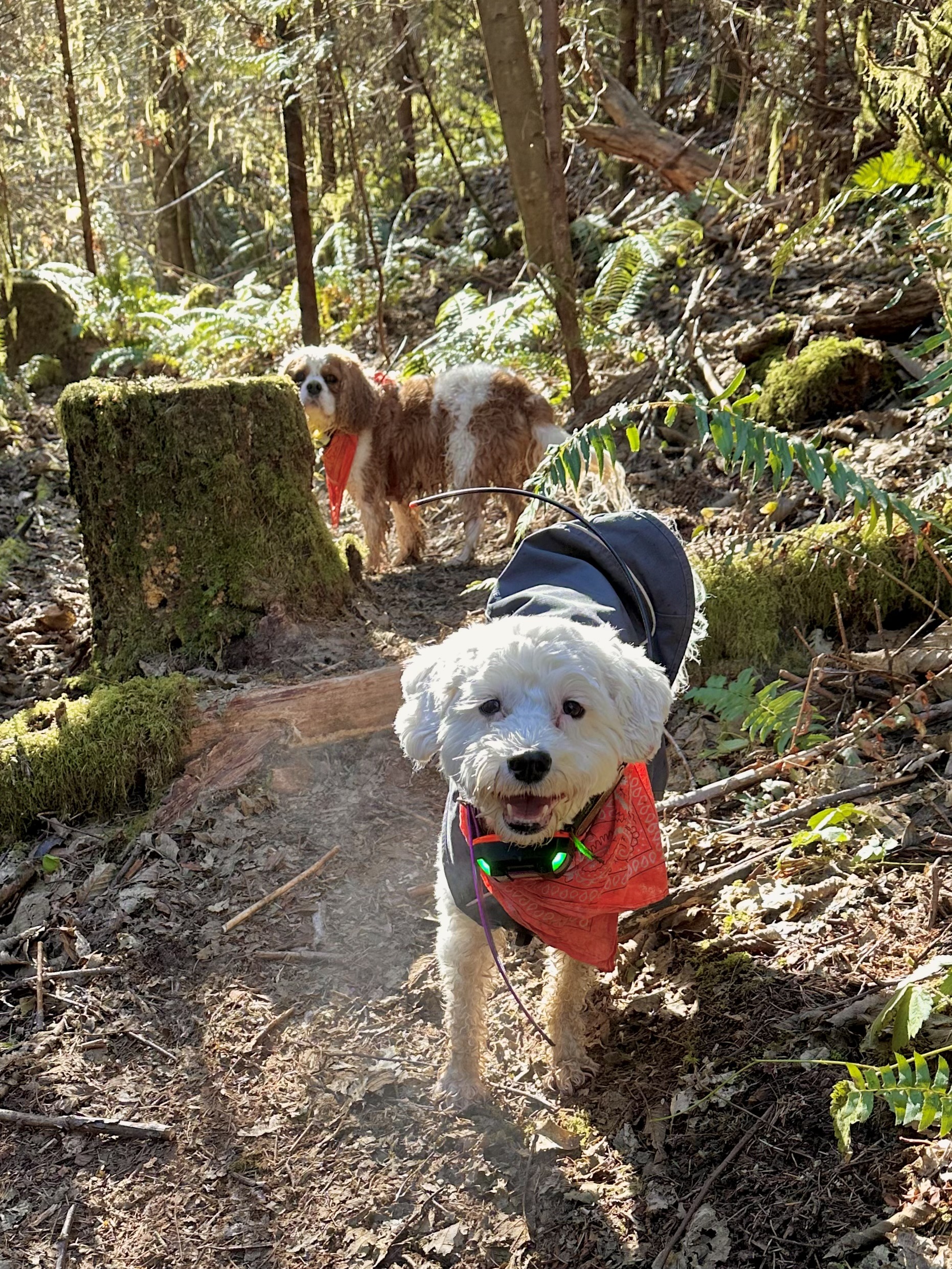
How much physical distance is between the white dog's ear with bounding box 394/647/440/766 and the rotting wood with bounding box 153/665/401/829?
1.76 meters

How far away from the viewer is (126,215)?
1731 centimetres

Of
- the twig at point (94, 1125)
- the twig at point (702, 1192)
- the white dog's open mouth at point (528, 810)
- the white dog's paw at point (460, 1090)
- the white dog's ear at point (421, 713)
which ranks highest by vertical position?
the white dog's ear at point (421, 713)

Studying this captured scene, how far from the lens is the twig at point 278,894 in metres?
4.23

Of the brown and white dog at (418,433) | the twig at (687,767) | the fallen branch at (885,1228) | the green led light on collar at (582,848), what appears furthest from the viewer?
the brown and white dog at (418,433)

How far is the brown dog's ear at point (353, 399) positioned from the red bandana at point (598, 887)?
5.52m

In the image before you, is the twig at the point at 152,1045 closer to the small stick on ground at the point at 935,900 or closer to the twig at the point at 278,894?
the twig at the point at 278,894

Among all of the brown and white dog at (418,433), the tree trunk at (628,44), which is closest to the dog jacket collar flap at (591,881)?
the brown and white dog at (418,433)

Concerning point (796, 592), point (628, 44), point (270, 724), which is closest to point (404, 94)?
point (628, 44)

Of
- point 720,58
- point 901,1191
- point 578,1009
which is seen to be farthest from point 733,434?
point 720,58

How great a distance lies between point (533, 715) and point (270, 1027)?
1.66 m

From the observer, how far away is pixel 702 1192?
2.80 meters

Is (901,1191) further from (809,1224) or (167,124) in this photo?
(167,124)

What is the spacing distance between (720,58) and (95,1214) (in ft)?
42.4

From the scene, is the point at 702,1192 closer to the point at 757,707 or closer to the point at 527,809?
the point at 527,809
